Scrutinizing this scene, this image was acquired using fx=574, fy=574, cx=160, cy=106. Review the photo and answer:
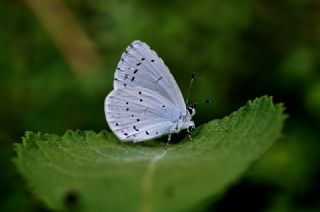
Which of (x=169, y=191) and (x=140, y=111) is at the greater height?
(x=140, y=111)

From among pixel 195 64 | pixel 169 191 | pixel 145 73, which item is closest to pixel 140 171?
pixel 169 191

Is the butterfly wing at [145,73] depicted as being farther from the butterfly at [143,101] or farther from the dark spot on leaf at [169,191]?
the dark spot on leaf at [169,191]

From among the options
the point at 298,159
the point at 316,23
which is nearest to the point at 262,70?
the point at 316,23

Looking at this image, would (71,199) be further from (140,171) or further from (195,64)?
(195,64)

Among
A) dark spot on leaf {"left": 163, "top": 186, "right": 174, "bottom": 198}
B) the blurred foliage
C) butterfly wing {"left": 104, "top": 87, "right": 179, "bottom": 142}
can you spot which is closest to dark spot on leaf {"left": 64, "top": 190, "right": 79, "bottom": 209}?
dark spot on leaf {"left": 163, "top": 186, "right": 174, "bottom": 198}

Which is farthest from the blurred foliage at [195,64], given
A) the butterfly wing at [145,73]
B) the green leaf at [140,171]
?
the green leaf at [140,171]

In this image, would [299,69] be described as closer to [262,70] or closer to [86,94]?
[262,70]

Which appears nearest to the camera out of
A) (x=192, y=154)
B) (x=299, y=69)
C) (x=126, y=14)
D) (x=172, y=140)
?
(x=192, y=154)
